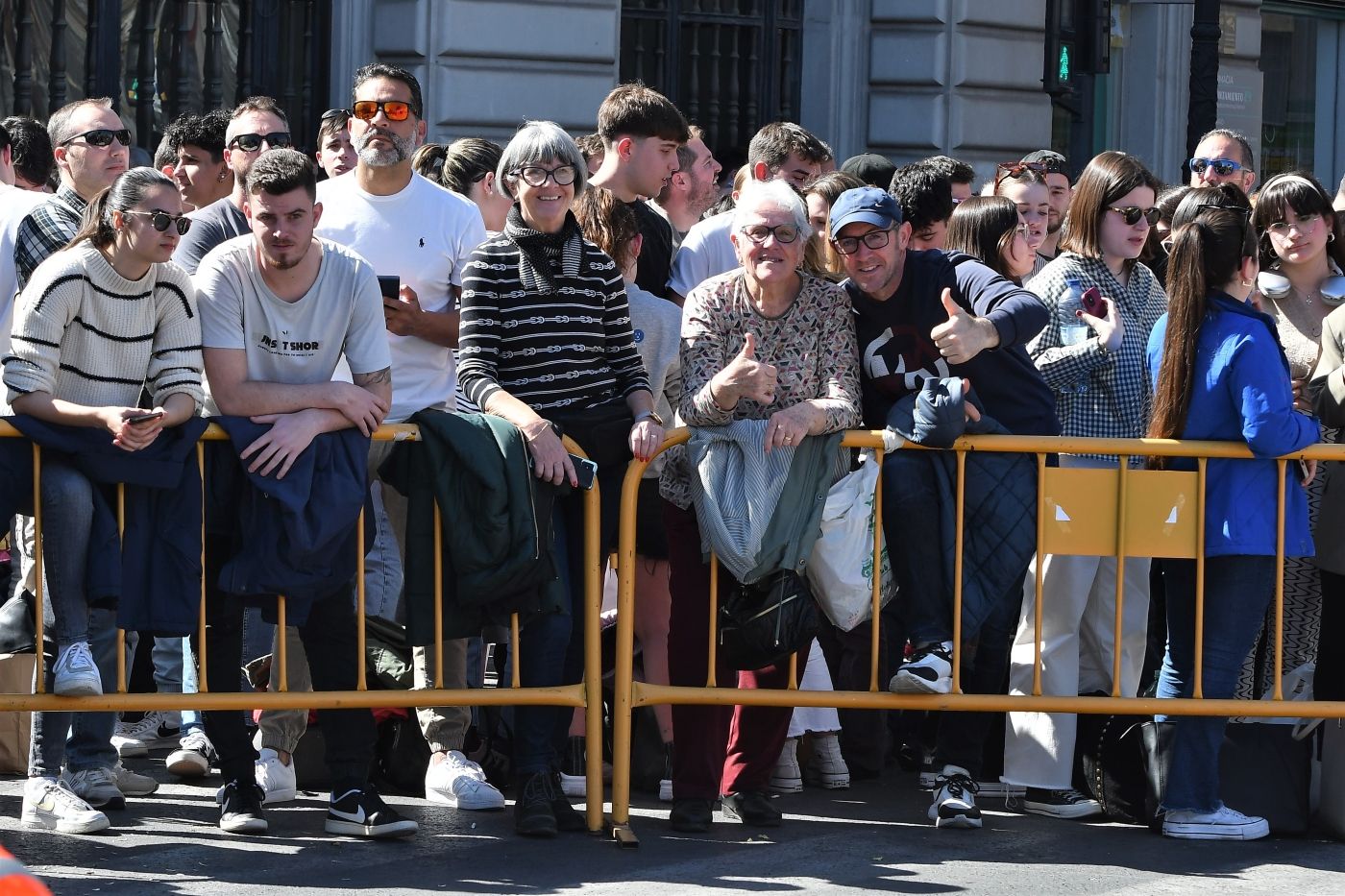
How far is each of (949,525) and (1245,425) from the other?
38.4 inches

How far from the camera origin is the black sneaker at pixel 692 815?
650cm

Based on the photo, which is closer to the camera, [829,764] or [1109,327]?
[1109,327]

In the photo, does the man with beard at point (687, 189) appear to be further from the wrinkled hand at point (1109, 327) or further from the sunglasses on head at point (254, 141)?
the wrinkled hand at point (1109, 327)

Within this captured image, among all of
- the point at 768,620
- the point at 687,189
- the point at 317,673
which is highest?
the point at 687,189

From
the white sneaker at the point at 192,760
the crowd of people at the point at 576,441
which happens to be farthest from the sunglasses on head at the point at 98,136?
the white sneaker at the point at 192,760

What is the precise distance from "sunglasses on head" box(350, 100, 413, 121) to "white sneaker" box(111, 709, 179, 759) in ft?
7.36

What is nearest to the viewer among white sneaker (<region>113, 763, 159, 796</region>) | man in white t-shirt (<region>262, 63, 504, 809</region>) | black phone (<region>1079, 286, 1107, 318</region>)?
white sneaker (<region>113, 763, 159, 796</region>)

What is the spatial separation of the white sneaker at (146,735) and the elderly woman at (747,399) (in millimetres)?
2060

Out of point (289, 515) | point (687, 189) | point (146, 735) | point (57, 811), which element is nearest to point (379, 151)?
point (289, 515)

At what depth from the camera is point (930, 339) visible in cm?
664

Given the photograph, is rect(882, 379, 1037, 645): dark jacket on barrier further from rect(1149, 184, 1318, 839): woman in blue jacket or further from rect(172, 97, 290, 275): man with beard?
rect(172, 97, 290, 275): man with beard

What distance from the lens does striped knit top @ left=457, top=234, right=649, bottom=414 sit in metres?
6.43

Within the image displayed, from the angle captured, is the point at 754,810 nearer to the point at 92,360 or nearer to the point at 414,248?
the point at 414,248

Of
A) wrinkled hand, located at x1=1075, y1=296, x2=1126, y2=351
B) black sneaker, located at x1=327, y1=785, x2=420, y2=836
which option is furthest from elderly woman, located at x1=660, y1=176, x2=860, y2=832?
wrinkled hand, located at x1=1075, y1=296, x2=1126, y2=351
